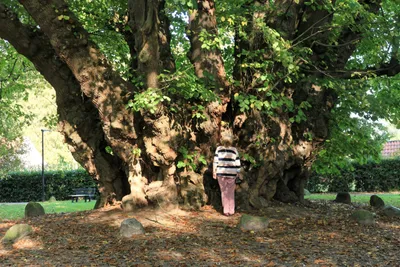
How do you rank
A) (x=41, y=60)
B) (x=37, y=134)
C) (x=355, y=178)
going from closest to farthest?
(x=41, y=60) < (x=355, y=178) < (x=37, y=134)

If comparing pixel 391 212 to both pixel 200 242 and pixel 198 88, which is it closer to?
pixel 200 242

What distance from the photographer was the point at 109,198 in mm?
10781

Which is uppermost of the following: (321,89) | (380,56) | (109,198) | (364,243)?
(380,56)

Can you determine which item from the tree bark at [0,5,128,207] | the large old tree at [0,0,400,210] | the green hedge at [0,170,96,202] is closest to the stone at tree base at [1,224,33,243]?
the large old tree at [0,0,400,210]

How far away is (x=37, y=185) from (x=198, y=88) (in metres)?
22.7

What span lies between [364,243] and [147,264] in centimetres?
400

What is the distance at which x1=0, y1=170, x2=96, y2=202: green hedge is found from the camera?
1109 inches

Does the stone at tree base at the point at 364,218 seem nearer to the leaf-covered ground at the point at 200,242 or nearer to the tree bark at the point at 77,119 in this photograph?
the leaf-covered ground at the point at 200,242

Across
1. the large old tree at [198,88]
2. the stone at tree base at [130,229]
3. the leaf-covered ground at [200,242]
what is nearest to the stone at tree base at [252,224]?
the leaf-covered ground at [200,242]

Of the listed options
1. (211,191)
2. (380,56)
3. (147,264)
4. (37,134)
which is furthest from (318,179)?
(37,134)

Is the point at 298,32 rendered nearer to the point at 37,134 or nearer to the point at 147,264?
the point at 147,264

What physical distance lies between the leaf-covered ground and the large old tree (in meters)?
0.96

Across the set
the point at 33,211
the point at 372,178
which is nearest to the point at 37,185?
the point at 33,211

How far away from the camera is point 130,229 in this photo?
7.84 m
